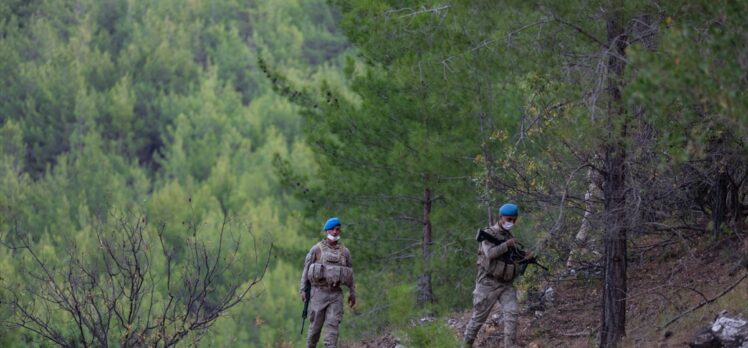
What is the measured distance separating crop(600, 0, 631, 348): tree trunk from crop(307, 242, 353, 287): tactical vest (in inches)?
103

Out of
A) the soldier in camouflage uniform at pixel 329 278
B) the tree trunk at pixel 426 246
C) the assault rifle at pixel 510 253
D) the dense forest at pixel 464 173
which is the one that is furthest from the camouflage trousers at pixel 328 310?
the tree trunk at pixel 426 246

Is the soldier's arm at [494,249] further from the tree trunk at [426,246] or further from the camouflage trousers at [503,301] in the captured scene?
the tree trunk at [426,246]

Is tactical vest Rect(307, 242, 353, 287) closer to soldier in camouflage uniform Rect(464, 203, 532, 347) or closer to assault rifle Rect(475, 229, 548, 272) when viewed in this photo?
soldier in camouflage uniform Rect(464, 203, 532, 347)

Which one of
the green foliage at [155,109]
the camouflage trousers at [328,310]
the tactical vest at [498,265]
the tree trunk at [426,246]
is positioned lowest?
the tactical vest at [498,265]

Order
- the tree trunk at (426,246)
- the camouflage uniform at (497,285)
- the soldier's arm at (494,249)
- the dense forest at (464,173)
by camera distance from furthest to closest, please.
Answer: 1. the tree trunk at (426,246)
2. the camouflage uniform at (497,285)
3. the soldier's arm at (494,249)
4. the dense forest at (464,173)

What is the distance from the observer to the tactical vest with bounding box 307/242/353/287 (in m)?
12.3

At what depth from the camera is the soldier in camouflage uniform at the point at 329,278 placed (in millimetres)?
12336

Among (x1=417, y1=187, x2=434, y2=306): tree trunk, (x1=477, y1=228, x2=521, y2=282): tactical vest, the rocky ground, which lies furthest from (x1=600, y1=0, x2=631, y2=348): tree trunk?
(x1=417, y1=187, x2=434, y2=306): tree trunk

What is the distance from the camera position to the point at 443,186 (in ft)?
61.3

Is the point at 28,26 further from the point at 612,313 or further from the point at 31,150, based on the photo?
the point at 612,313

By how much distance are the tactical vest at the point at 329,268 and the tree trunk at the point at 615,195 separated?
8.59ft

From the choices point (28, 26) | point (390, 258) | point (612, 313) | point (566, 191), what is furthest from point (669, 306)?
point (28, 26)

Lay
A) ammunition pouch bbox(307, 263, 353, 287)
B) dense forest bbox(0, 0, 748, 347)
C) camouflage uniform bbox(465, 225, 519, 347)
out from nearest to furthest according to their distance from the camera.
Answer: dense forest bbox(0, 0, 748, 347) → camouflage uniform bbox(465, 225, 519, 347) → ammunition pouch bbox(307, 263, 353, 287)

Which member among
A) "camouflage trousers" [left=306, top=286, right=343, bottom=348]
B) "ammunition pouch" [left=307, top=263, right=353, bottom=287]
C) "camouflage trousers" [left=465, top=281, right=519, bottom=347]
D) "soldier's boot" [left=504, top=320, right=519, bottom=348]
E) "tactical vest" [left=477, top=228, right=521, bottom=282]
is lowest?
"soldier's boot" [left=504, top=320, right=519, bottom=348]
